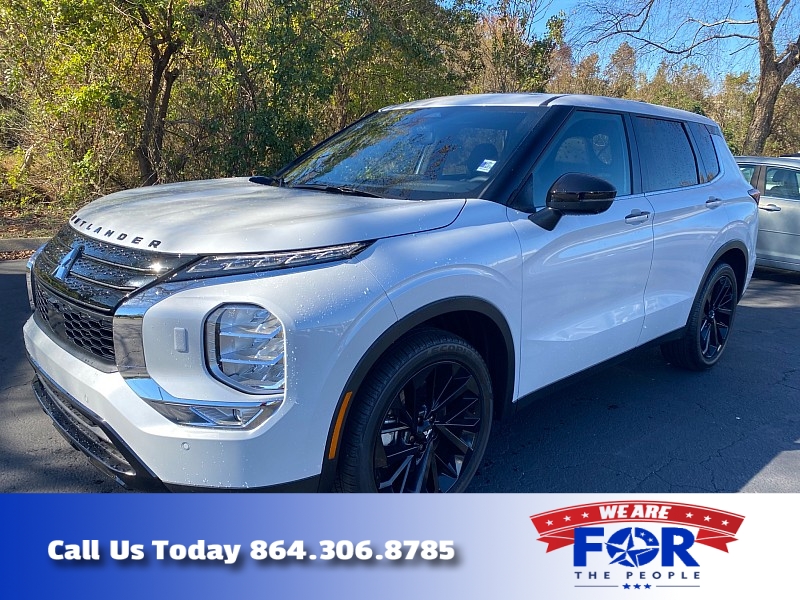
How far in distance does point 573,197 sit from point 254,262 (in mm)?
1535

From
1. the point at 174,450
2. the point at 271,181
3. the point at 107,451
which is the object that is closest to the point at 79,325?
the point at 107,451

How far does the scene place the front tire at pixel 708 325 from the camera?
15.0ft

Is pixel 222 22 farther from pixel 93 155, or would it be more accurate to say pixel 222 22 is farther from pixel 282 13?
pixel 93 155

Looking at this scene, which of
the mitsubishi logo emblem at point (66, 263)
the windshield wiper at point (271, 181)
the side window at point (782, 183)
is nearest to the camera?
the mitsubishi logo emblem at point (66, 263)

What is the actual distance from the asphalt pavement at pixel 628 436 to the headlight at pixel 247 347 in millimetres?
1442

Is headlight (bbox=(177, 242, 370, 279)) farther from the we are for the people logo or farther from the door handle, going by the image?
the door handle

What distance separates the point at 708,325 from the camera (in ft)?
16.0

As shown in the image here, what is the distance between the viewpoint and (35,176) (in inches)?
404

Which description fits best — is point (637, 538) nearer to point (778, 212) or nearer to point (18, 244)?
point (778, 212)

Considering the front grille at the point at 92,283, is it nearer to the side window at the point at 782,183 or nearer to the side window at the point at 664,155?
the side window at the point at 664,155

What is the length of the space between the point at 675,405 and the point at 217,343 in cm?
331

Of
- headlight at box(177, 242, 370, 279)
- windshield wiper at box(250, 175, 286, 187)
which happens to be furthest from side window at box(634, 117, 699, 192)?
headlight at box(177, 242, 370, 279)

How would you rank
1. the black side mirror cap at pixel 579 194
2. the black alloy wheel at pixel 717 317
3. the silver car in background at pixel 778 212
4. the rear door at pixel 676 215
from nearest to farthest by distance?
the black side mirror cap at pixel 579 194, the rear door at pixel 676 215, the black alloy wheel at pixel 717 317, the silver car in background at pixel 778 212

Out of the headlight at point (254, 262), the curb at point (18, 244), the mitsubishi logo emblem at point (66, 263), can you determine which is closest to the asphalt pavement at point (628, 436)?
the mitsubishi logo emblem at point (66, 263)
